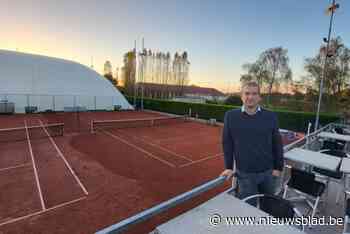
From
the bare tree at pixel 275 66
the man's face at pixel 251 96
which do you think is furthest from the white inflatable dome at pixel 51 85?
the man's face at pixel 251 96

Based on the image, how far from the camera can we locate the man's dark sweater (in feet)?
7.02

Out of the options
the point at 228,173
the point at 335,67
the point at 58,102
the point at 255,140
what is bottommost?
the point at 228,173

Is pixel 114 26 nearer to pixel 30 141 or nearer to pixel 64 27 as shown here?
pixel 64 27

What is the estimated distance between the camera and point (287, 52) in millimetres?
21172

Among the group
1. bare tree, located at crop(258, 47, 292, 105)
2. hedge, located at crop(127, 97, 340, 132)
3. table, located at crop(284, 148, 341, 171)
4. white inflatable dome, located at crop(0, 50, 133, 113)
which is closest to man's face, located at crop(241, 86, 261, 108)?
table, located at crop(284, 148, 341, 171)

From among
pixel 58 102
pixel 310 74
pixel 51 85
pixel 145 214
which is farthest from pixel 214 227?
pixel 51 85

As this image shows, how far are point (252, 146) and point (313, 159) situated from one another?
7.24 feet

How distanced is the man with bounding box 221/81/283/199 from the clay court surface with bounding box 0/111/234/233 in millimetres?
2340

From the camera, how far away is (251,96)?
212 cm

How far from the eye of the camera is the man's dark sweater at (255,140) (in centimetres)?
214

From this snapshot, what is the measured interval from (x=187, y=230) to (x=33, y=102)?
27.0 m

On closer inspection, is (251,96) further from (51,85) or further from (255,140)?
(51,85)

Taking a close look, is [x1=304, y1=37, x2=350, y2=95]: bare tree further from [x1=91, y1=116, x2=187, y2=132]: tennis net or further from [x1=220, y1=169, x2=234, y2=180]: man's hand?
[x1=220, y1=169, x2=234, y2=180]: man's hand

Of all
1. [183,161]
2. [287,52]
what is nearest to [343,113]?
[287,52]
